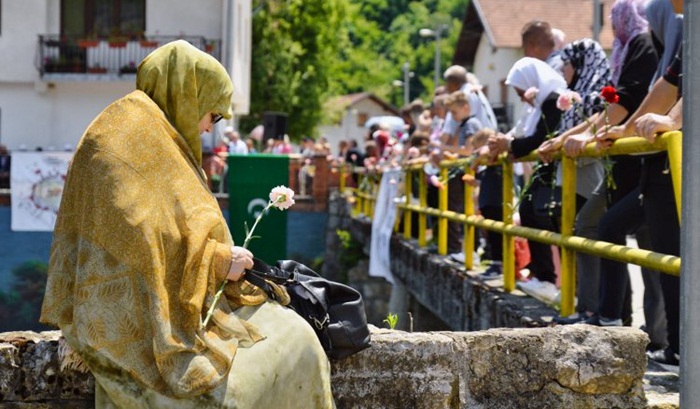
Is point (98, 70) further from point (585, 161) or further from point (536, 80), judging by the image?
point (585, 161)

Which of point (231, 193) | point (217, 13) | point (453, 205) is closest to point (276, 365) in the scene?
point (453, 205)

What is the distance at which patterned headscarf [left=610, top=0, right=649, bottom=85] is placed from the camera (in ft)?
19.7

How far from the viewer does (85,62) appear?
3133 centimetres

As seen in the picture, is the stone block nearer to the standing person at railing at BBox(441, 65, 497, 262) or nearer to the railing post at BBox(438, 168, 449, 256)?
the standing person at railing at BBox(441, 65, 497, 262)

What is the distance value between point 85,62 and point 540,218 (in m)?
25.3

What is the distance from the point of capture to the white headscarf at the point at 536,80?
7445 millimetres

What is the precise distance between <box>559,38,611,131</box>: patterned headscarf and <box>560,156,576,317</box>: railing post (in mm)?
557

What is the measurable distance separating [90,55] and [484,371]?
Result: 2814cm

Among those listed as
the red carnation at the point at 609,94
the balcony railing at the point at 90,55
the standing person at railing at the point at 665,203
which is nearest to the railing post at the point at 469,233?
the red carnation at the point at 609,94

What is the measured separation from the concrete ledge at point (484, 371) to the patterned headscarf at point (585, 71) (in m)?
2.53

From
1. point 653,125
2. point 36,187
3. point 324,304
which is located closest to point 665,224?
point 653,125

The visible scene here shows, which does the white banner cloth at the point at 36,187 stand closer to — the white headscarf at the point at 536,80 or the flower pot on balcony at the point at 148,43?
the flower pot on balcony at the point at 148,43

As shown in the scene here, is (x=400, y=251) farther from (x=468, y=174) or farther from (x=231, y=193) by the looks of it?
(x=231, y=193)

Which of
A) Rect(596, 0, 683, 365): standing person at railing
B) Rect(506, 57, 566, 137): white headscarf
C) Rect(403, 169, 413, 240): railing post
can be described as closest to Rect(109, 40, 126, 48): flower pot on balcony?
Rect(403, 169, 413, 240): railing post
